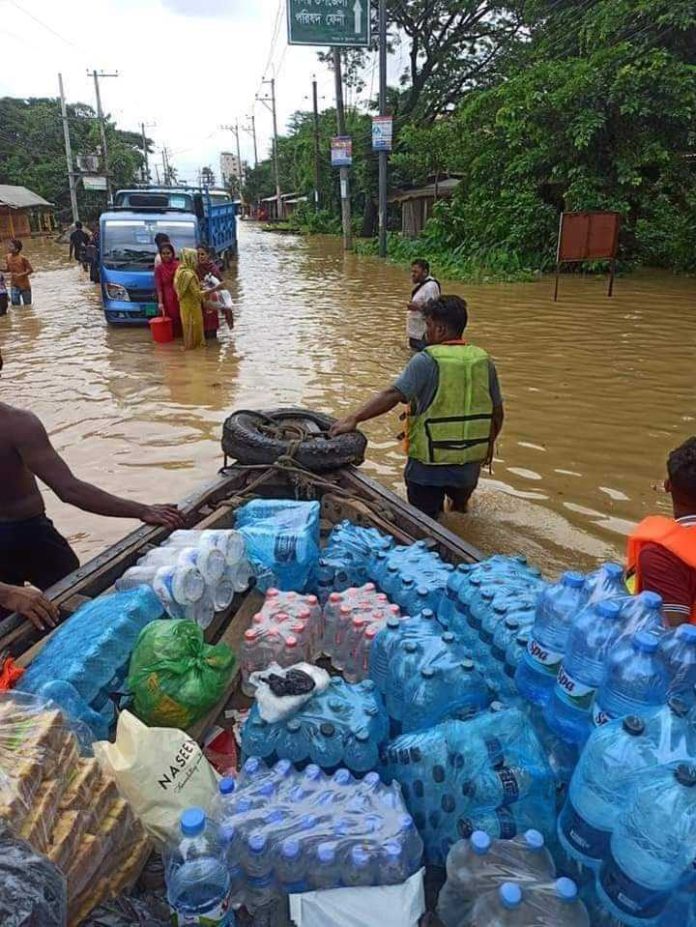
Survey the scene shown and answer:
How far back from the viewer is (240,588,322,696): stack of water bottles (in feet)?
9.46

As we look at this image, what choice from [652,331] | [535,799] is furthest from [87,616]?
[652,331]

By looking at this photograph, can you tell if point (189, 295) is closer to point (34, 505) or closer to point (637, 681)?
point (34, 505)

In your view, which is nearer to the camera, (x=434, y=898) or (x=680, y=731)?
(x=680, y=731)

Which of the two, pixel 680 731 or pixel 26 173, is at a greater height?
pixel 26 173

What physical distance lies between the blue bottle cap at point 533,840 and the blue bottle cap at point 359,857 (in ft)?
1.32

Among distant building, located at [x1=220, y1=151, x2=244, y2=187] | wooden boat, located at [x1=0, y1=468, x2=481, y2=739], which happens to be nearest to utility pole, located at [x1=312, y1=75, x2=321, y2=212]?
wooden boat, located at [x1=0, y1=468, x2=481, y2=739]

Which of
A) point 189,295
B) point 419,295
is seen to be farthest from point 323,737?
point 189,295

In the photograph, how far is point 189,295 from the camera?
11.8 m

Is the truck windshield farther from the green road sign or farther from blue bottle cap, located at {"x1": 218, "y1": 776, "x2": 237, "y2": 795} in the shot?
blue bottle cap, located at {"x1": 218, "y1": 776, "x2": 237, "y2": 795}

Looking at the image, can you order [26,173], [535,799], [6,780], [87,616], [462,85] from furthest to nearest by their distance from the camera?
Result: [26,173] < [462,85] < [87,616] < [535,799] < [6,780]

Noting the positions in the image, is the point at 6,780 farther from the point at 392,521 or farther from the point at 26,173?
the point at 26,173

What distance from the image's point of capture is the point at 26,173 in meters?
57.4

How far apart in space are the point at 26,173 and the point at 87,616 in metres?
65.1

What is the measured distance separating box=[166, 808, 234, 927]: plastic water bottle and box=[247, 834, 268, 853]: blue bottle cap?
3.0 inches
